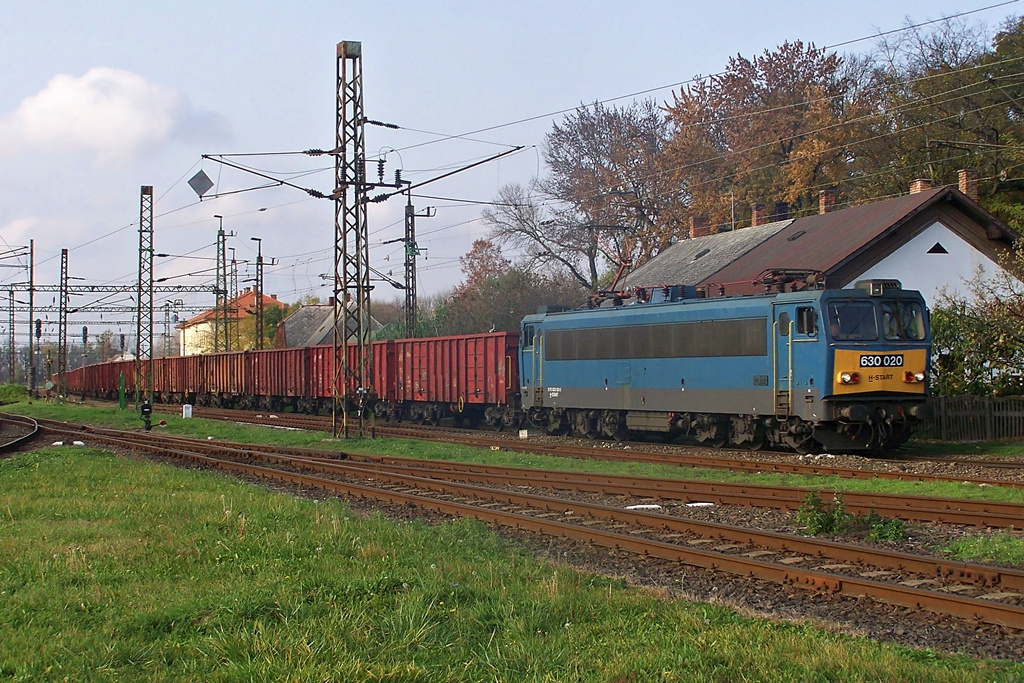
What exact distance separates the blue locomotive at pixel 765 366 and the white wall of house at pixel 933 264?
9.82 m

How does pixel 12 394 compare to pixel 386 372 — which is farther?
pixel 12 394

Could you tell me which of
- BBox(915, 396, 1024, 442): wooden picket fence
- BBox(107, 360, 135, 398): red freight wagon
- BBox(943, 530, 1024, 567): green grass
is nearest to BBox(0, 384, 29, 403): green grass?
BBox(107, 360, 135, 398): red freight wagon

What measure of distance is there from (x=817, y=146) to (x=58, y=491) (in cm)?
3615

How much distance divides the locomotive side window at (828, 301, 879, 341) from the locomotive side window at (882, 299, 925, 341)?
1.17ft

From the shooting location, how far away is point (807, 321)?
734 inches

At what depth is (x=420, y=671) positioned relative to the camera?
18.8 feet

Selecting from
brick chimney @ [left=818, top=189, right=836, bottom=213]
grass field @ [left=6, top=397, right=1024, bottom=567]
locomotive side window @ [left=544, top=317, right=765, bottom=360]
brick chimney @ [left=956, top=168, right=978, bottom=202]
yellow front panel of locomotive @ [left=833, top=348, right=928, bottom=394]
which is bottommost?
grass field @ [left=6, top=397, right=1024, bottom=567]

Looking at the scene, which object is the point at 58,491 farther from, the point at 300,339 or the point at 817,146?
the point at 300,339

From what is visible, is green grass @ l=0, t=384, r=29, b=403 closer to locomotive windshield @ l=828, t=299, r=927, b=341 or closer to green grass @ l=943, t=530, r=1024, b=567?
locomotive windshield @ l=828, t=299, r=927, b=341

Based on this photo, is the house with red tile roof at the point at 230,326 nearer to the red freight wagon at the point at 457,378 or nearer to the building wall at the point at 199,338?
the building wall at the point at 199,338

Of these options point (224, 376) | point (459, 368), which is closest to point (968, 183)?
point (459, 368)

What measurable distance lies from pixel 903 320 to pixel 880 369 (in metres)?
1.31

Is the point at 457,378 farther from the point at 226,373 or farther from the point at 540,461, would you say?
the point at 226,373

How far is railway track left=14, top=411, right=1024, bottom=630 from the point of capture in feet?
25.7
